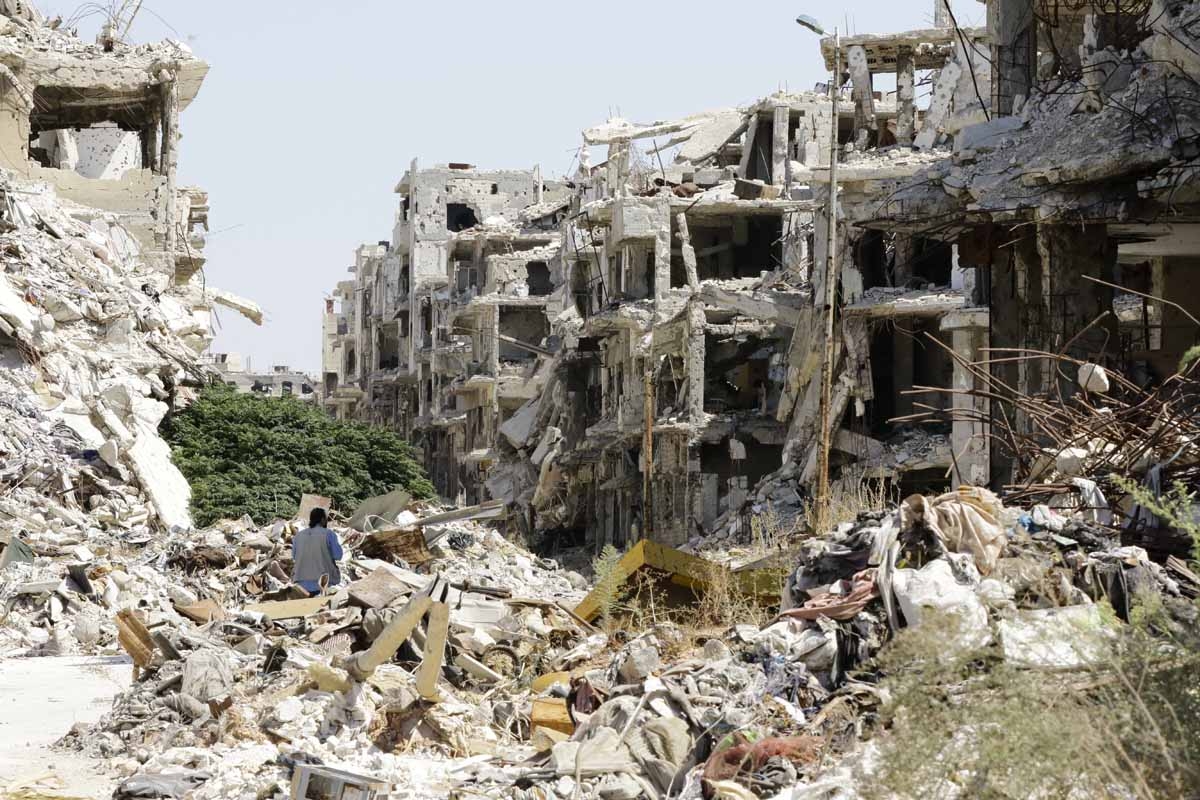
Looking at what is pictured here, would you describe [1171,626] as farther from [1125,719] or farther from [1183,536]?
[1183,536]

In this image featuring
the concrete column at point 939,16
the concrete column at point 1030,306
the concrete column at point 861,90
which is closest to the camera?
the concrete column at point 1030,306

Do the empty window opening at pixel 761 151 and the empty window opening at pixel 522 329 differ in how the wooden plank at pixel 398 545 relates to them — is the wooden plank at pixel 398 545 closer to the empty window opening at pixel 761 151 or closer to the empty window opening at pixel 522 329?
the empty window opening at pixel 761 151

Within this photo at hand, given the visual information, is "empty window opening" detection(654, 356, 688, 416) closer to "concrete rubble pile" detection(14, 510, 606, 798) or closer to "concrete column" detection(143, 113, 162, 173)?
"concrete column" detection(143, 113, 162, 173)

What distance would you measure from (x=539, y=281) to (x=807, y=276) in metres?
25.7

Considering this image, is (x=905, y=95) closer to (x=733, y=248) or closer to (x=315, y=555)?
(x=733, y=248)

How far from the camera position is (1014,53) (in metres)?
17.8

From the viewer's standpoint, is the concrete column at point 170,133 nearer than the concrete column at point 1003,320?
No

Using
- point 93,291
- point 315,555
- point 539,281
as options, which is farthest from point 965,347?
point 539,281

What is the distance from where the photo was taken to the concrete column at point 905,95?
43.1 meters

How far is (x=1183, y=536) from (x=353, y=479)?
2676 cm

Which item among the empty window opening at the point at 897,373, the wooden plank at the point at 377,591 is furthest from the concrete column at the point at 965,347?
the wooden plank at the point at 377,591

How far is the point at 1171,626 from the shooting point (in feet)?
23.0

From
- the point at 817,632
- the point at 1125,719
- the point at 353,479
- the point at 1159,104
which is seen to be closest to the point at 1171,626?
the point at 1125,719

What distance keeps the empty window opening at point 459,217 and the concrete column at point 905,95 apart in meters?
33.3
